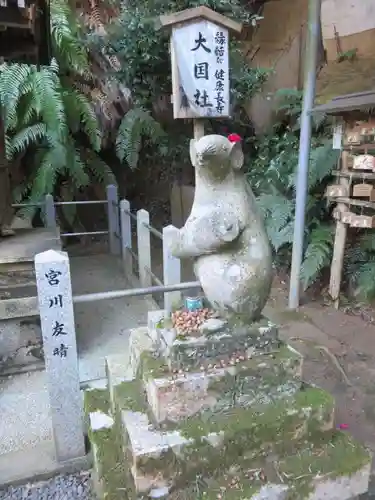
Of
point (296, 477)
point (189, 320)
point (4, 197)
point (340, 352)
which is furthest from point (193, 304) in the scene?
point (4, 197)

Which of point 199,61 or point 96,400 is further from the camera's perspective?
point 199,61

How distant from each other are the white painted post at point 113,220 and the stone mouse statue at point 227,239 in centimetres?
428

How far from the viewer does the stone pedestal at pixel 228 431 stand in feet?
4.83

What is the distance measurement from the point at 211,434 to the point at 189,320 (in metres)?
0.43

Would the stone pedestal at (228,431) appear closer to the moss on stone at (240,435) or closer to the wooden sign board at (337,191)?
the moss on stone at (240,435)

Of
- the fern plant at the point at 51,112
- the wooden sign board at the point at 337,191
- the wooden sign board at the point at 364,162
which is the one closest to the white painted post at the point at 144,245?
the wooden sign board at the point at 337,191

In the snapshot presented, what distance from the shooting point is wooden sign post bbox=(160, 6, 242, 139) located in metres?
2.34

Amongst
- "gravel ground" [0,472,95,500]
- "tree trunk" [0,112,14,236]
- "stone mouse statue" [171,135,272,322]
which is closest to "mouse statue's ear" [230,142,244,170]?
"stone mouse statue" [171,135,272,322]

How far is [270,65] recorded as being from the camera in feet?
23.3

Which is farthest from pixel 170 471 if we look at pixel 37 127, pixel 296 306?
pixel 37 127

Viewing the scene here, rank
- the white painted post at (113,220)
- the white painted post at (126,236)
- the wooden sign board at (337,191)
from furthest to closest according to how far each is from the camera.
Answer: the white painted post at (113,220)
the white painted post at (126,236)
the wooden sign board at (337,191)

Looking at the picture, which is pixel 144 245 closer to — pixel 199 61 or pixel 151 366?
pixel 199 61

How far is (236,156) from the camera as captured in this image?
152cm

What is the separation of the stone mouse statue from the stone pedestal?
15 cm
